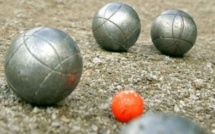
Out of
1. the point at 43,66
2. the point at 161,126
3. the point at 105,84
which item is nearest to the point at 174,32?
the point at 105,84

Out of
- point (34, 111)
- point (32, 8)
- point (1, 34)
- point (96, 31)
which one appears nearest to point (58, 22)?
point (32, 8)

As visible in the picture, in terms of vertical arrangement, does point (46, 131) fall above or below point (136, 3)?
above

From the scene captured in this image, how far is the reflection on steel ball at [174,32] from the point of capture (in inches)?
333

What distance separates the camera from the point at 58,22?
39.6ft

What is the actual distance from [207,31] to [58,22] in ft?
18.7

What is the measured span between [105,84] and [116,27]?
199 cm

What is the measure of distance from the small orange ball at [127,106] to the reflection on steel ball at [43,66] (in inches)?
29.2

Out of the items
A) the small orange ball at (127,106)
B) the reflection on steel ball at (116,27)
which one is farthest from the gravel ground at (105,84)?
the reflection on steel ball at (116,27)

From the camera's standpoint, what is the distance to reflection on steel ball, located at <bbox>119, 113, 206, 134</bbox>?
11.3 feet

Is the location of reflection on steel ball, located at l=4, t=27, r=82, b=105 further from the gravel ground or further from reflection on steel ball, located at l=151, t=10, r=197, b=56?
reflection on steel ball, located at l=151, t=10, r=197, b=56

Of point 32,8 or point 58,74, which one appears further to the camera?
point 32,8

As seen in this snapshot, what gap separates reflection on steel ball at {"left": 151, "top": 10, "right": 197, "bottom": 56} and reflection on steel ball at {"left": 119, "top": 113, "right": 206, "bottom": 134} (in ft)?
16.9

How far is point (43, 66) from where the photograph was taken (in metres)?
4.88

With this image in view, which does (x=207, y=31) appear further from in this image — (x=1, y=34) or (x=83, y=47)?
(x=1, y=34)
